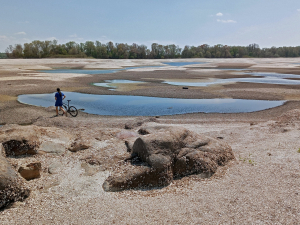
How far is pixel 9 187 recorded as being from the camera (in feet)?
22.1

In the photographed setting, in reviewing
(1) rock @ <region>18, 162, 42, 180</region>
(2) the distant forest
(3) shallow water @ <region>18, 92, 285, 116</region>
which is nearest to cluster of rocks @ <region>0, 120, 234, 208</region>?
(1) rock @ <region>18, 162, 42, 180</region>

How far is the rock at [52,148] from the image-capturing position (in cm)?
998

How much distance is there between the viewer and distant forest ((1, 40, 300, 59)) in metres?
124

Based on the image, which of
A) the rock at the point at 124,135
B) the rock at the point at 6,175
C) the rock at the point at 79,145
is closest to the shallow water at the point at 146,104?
the rock at the point at 124,135

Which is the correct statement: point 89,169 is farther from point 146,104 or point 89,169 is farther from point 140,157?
point 146,104

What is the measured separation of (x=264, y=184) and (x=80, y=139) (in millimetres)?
7410

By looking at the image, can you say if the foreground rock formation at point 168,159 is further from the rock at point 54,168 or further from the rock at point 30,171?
the rock at point 30,171

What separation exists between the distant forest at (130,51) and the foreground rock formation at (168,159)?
409 ft

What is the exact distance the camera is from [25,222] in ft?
20.1

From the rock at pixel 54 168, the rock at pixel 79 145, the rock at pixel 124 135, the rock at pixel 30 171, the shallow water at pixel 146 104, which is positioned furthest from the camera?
the shallow water at pixel 146 104

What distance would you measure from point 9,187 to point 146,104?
18.6 meters

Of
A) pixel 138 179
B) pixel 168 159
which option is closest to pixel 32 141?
pixel 138 179

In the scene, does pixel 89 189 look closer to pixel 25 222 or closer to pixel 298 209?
pixel 25 222

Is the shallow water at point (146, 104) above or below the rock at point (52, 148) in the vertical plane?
below
